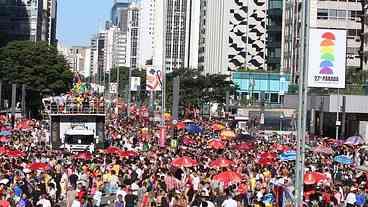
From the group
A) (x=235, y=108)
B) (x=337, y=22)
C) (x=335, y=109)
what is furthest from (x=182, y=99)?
(x=335, y=109)

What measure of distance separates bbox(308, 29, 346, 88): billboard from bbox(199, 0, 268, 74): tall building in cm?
14320

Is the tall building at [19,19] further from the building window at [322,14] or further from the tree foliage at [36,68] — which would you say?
the building window at [322,14]

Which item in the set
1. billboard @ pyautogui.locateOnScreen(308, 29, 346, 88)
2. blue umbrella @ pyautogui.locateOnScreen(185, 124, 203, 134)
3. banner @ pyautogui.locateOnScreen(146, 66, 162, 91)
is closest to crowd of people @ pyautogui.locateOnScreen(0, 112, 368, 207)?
billboard @ pyautogui.locateOnScreen(308, 29, 346, 88)

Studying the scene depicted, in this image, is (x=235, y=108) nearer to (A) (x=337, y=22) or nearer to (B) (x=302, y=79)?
(A) (x=337, y=22)

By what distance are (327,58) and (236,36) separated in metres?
150

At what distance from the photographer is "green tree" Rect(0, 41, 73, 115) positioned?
98.1 meters

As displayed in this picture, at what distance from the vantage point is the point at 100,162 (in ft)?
110

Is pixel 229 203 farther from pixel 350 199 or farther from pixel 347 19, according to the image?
pixel 347 19

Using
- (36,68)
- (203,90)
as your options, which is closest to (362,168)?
(36,68)

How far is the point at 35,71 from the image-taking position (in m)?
98.9

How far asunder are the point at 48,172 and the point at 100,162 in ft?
20.0

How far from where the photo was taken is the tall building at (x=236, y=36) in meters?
164

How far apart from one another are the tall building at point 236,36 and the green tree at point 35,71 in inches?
2543

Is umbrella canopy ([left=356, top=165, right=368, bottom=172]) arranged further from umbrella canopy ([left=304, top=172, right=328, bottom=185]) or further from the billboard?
the billboard
